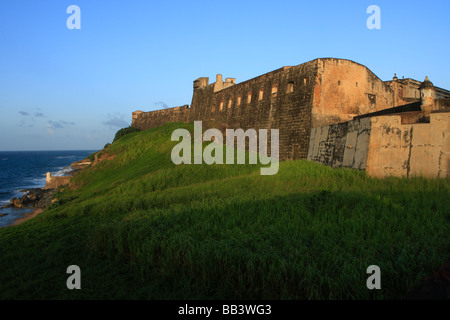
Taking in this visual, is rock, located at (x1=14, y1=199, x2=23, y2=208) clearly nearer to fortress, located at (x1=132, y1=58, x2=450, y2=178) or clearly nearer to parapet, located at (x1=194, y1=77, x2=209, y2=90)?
fortress, located at (x1=132, y1=58, x2=450, y2=178)

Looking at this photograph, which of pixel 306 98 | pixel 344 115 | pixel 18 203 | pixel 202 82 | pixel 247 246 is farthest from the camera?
pixel 202 82

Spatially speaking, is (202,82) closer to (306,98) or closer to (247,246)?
(306,98)

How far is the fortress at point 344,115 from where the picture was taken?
8.91 metres

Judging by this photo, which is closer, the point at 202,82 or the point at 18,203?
the point at 18,203

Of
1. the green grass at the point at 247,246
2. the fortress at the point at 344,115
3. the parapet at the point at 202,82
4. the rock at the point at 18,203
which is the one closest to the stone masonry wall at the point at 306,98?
the fortress at the point at 344,115

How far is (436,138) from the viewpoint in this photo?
8.49 m

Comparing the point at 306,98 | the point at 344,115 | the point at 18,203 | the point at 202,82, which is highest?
the point at 202,82

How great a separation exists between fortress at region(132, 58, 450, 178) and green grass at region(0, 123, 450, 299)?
4.03 ft

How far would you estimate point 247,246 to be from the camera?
4.85m

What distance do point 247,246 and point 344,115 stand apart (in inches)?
490

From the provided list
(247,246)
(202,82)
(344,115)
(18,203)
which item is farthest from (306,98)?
(18,203)

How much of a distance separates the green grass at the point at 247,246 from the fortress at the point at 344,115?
123cm
